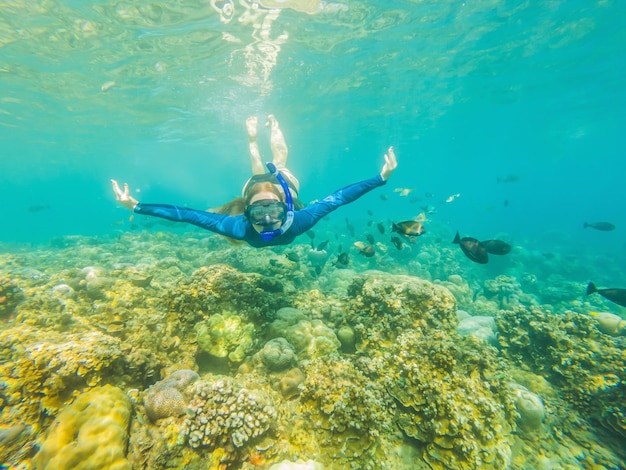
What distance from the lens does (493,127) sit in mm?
42781

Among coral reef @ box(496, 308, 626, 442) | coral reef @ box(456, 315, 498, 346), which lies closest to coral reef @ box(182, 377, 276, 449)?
coral reef @ box(456, 315, 498, 346)

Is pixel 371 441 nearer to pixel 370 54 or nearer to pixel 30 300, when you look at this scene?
pixel 30 300

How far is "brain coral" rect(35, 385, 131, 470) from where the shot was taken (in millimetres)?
2676

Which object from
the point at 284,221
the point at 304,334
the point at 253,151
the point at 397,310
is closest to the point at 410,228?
the point at 397,310

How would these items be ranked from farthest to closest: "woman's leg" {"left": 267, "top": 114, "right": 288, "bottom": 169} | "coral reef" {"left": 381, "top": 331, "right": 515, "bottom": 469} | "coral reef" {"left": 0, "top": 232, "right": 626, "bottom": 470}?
"woman's leg" {"left": 267, "top": 114, "right": 288, "bottom": 169}, "coral reef" {"left": 381, "top": 331, "right": 515, "bottom": 469}, "coral reef" {"left": 0, "top": 232, "right": 626, "bottom": 470}

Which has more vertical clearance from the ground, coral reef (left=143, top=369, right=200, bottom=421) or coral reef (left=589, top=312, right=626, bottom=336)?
coral reef (left=143, top=369, right=200, bottom=421)

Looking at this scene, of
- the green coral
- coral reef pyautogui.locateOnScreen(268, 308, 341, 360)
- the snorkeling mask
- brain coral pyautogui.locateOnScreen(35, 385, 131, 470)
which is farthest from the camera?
coral reef pyautogui.locateOnScreen(268, 308, 341, 360)

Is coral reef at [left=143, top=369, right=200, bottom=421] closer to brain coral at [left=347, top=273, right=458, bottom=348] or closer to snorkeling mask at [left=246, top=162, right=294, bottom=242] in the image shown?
snorkeling mask at [left=246, top=162, right=294, bottom=242]

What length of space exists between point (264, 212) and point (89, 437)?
337cm

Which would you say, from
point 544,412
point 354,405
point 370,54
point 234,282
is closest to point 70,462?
point 354,405

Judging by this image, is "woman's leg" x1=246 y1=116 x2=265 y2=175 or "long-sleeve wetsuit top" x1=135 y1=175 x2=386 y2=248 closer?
"long-sleeve wetsuit top" x1=135 y1=175 x2=386 y2=248

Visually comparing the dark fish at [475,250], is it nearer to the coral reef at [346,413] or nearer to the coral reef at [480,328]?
the coral reef at [480,328]

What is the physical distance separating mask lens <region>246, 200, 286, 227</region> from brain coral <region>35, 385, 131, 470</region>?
3.00 m

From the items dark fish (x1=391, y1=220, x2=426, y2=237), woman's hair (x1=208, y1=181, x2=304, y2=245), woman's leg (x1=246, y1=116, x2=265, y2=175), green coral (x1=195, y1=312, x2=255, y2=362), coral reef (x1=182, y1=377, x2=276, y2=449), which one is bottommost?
coral reef (x1=182, y1=377, x2=276, y2=449)
